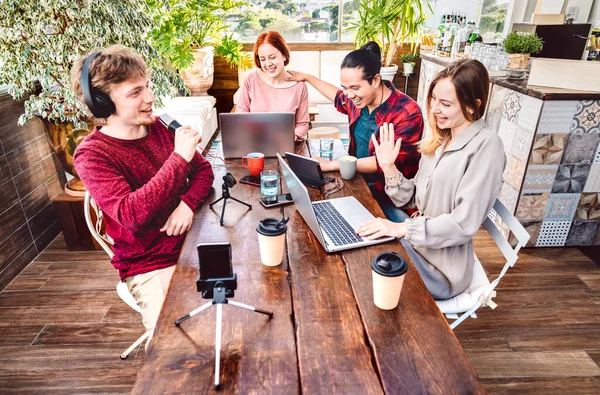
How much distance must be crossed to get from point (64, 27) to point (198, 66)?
2.13 m

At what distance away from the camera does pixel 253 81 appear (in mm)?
2871

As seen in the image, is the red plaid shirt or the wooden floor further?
the red plaid shirt

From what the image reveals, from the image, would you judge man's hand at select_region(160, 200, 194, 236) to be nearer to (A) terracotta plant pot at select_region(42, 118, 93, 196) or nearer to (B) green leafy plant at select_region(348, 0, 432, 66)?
(A) terracotta plant pot at select_region(42, 118, 93, 196)

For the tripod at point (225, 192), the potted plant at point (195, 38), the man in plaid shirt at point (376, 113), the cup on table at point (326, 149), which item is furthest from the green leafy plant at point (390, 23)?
the tripod at point (225, 192)

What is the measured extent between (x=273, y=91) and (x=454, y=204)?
1.74m

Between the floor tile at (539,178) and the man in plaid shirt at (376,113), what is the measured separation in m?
1.04

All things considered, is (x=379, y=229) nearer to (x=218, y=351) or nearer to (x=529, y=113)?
(x=218, y=351)

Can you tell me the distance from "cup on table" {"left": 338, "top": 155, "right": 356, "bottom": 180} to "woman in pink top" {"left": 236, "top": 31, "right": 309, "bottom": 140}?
950 millimetres

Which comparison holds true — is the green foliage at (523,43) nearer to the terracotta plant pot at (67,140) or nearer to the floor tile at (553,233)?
the floor tile at (553,233)

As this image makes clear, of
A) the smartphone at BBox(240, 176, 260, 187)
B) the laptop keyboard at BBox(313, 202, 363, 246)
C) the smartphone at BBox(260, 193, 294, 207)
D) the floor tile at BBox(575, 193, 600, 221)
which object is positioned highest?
the laptop keyboard at BBox(313, 202, 363, 246)

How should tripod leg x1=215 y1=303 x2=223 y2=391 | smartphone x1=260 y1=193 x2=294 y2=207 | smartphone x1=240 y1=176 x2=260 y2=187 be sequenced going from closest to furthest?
1. tripod leg x1=215 y1=303 x2=223 y2=391
2. smartphone x1=260 y1=193 x2=294 y2=207
3. smartphone x1=240 y1=176 x2=260 y2=187

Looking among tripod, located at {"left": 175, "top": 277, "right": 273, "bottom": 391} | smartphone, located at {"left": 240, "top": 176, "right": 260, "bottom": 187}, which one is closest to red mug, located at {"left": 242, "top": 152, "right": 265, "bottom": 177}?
smartphone, located at {"left": 240, "top": 176, "right": 260, "bottom": 187}

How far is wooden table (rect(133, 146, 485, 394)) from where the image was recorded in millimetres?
864

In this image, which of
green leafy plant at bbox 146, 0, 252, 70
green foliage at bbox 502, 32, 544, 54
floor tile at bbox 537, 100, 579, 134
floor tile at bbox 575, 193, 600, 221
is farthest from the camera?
green leafy plant at bbox 146, 0, 252, 70
